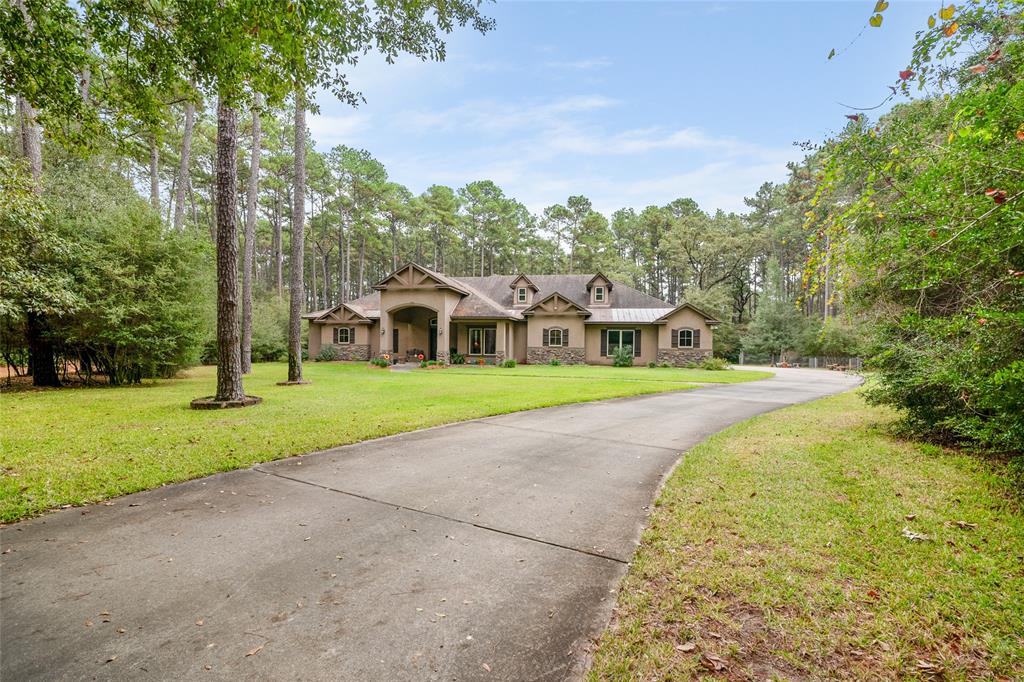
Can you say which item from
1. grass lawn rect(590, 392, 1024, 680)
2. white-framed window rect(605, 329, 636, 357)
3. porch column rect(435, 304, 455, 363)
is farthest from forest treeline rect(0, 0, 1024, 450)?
white-framed window rect(605, 329, 636, 357)

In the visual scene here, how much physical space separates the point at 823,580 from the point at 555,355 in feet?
81.1

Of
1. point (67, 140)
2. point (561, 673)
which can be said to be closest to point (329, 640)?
point (561, 673)

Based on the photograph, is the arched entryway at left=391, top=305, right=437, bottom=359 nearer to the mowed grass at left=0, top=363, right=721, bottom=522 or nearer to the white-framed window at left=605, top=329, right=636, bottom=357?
the white-framed window at left=605, top=329, right=636, bottom=357

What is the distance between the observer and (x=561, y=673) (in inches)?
81.9

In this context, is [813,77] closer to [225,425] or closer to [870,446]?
[870,446]

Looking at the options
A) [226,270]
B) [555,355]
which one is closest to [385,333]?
[555,355]

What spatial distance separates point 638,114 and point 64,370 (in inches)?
796

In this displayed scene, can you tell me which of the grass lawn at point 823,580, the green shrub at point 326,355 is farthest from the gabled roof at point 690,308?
the grass lawn at point 823,580

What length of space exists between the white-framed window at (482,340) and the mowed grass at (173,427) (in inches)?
524

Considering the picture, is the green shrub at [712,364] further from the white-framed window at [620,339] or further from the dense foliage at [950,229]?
the dense foliage at [950,229]

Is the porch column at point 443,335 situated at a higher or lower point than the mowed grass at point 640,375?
higher

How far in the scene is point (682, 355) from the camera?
26.8 meters

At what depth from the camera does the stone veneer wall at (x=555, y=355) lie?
2738cm

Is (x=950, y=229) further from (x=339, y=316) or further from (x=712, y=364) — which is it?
(x=339, y=316)
